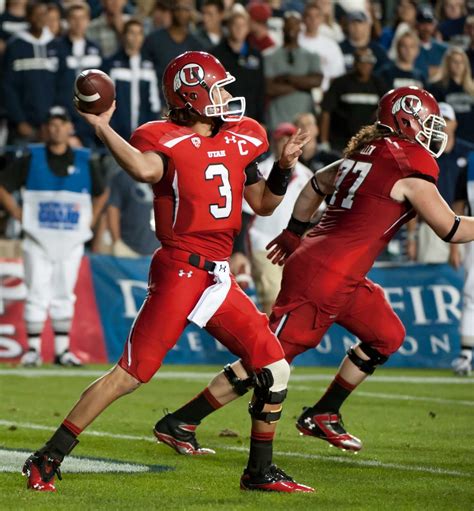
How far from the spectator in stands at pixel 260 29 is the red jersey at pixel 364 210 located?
7.92m

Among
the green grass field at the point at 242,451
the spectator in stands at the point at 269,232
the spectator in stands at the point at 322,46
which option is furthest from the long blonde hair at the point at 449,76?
the green grass field at the point at 242,451

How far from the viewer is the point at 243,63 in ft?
47.0

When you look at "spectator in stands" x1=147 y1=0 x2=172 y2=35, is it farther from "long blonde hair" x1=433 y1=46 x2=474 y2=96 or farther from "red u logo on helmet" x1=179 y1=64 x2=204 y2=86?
"red u logo on helmet" x1=179 y1=64 x2=204 y2=86

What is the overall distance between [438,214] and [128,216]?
7.34 metres

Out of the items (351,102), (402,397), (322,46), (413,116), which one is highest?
(413,116)

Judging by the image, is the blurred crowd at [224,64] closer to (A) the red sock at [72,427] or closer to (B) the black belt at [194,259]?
(B) the black belt at [194,259]

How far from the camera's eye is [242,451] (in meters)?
7.21

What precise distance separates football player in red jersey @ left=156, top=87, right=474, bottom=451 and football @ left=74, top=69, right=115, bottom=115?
6.30ft

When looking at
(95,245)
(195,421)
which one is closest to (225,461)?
(195,421)

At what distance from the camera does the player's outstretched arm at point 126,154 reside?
562 cm

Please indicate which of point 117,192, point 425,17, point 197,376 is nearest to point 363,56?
point 425,17

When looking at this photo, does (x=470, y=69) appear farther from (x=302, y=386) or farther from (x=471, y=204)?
(x=302, y=386)

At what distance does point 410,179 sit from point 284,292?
38.6 inches

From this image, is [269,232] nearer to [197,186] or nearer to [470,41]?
[470,41]
